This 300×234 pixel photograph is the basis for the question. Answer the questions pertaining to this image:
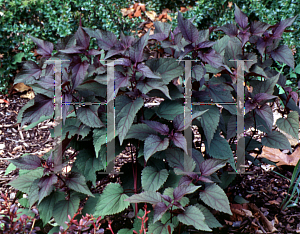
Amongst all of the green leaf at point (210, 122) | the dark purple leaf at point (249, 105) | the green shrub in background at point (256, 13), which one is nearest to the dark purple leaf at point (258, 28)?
the dark purple leaf at point (249, 105)

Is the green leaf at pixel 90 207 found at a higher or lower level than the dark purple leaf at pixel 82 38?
lower

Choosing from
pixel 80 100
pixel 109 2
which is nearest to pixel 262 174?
pixel 80 100

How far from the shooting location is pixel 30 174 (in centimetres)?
188

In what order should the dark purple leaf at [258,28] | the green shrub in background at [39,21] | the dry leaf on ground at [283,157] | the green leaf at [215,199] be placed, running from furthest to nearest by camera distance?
the green shrub in background at [39,21] < the dry leaf on ground at [283,157] < the dark purple leaf at [258,28] < the green leaf at [215,199]

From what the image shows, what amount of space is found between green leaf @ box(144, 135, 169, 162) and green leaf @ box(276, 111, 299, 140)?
28.3 inches

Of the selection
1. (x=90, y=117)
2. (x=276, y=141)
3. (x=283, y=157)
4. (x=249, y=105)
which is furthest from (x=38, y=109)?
(x=283, y=157)

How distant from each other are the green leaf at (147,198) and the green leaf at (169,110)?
1.27 ft

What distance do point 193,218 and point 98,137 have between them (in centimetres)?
60

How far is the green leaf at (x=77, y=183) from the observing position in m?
1.64

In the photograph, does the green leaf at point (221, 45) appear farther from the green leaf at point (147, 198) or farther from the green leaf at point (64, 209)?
the green leaf at point (64, 209)

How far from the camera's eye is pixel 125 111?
5.12 ft

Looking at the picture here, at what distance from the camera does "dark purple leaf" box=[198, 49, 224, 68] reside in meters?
1.64

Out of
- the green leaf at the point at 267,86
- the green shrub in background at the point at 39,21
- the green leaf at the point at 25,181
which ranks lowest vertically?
the green leaf at the point at 25,181

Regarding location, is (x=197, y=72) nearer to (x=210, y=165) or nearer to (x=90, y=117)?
(x=210, y=165)
